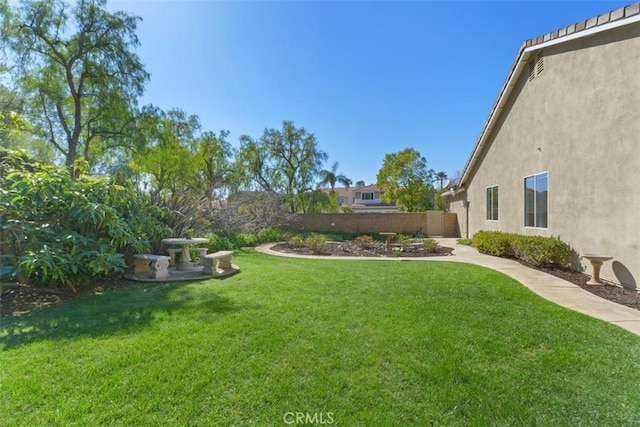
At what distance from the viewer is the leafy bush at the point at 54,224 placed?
523cm

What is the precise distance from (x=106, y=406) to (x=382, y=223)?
19570mm

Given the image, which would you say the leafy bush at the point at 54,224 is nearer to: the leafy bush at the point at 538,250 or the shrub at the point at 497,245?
the leafy bush at the point at 538,250

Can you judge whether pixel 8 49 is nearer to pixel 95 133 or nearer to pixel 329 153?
pixel 95 133

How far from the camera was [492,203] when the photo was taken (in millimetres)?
Answer: 12719

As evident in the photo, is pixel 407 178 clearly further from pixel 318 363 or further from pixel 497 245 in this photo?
pixel 318 363

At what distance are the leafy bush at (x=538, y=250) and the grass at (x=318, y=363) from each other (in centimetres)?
343

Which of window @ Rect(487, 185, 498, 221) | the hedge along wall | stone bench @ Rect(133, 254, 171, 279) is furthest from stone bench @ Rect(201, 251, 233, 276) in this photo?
the hedge along wall

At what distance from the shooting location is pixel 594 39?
6.89m

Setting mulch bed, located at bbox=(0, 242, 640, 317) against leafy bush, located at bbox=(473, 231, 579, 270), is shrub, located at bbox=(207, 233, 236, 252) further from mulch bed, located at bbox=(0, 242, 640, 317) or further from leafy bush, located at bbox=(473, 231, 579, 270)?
leafy bush, located at bbox=(473, 231, 579, 270)

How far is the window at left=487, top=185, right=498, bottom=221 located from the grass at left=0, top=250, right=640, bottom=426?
8.07 metres

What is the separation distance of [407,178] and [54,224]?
25176mm

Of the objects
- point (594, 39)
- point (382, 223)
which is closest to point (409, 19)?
point (594, 39)

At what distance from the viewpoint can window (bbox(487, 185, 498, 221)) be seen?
12.3 metres

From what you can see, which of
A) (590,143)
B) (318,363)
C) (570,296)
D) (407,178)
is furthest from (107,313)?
(407,178)
